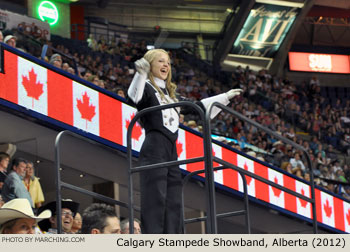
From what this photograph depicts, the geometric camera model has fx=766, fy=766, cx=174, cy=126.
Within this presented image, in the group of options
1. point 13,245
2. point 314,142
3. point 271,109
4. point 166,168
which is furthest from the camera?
point 271,109

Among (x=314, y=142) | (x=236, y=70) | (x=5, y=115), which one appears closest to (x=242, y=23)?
(x=236, y=70)

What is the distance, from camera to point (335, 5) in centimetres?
2420

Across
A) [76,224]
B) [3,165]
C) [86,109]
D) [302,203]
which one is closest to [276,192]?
[302,203]

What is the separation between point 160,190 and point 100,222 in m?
0.53

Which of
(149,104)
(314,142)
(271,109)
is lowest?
(149,104)

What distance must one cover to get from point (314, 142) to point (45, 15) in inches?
349

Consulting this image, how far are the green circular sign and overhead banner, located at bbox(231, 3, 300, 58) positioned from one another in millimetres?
6085

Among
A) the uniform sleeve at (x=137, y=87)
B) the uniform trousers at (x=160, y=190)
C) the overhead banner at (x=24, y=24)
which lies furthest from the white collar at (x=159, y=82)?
the overhead banner at (x=24, y=24)

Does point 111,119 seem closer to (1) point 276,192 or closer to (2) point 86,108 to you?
(2) point 86,108

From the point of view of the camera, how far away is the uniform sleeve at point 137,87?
4.82 m

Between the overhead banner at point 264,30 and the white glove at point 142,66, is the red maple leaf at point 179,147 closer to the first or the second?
the white glove at point 142,66

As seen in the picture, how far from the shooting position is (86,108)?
9.34m

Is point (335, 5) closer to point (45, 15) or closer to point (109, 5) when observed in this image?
point (109, 5)

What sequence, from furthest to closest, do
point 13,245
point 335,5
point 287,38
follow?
point 287,38
point 335,5
point 13,245
